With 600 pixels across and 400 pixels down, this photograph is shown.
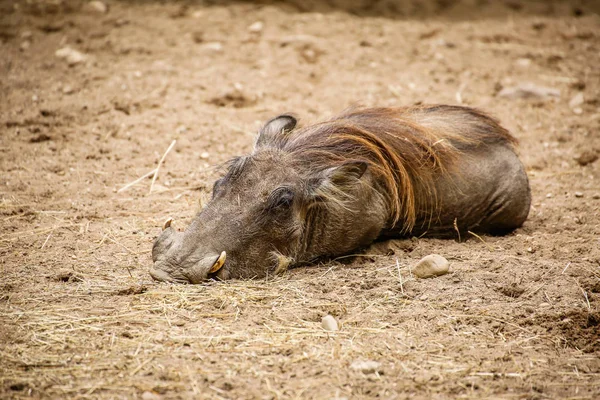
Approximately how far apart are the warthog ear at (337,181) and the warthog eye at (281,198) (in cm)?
17

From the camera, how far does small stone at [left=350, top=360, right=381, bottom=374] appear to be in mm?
3166

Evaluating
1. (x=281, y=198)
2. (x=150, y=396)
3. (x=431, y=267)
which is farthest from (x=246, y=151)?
(x=150, y=396)

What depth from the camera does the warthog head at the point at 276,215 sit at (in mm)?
4133

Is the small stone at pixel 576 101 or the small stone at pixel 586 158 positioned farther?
the small stone at pixel 576 101

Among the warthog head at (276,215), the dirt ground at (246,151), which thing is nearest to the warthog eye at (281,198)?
the warthog head at (276,215)

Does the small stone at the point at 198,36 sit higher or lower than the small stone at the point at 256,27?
lower

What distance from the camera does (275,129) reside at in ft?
16.2

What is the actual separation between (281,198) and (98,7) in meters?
6.01

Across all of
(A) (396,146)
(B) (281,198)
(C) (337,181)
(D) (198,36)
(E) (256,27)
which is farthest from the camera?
(E) (256,27)

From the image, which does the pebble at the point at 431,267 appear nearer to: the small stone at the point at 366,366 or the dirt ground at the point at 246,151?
the dirt ground at the point at 246,151

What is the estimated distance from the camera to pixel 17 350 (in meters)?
3.20

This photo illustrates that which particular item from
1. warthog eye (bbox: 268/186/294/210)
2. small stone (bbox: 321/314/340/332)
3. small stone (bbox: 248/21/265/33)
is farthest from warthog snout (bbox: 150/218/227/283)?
small stone (bbox: 248/21/265/33)

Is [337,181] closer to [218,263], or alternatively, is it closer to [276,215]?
[276,215]

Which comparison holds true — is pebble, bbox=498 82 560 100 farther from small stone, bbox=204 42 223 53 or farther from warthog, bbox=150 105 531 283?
small stone, bbox=204 42 223 53
